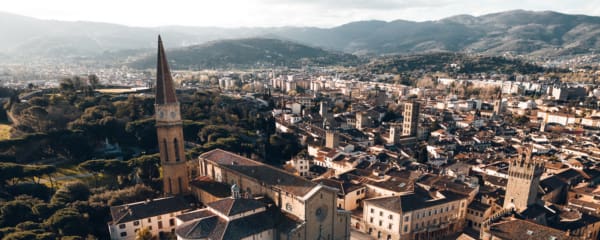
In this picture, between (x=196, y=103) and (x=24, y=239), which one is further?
(x=196, y=103)

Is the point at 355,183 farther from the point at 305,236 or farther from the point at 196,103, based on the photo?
the point at 196,103

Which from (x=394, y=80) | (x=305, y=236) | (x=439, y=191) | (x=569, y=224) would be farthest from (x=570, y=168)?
(x=394, y=80)

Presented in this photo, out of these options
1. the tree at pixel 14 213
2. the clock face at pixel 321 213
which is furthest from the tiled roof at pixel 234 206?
the tree at pixel 14 213

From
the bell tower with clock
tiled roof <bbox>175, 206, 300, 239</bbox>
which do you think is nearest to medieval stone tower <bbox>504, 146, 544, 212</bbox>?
tiled roof <bbox>175, 206, 300, 239</bbox>

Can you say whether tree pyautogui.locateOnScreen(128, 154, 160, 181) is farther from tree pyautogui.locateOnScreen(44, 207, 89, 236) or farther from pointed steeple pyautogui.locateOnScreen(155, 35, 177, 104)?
pointed steeple pyautogui.locateOnScreen(155, 35, 177, 104)

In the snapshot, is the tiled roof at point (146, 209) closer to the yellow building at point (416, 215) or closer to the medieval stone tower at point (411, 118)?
the yellow building at point (416, 215)

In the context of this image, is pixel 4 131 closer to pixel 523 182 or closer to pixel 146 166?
pixel 146 166
